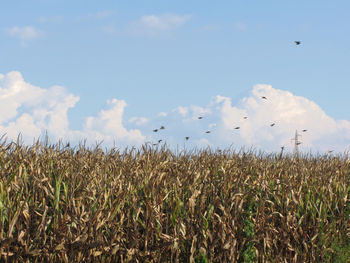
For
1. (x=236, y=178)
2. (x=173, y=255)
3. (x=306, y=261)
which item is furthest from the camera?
(x=236, y=178)

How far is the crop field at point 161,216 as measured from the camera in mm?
5207

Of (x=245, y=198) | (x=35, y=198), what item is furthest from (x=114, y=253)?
(x=245, y=198)

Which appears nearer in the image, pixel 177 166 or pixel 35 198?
pixel 35 198

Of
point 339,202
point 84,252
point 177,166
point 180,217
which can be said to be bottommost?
point 84,252

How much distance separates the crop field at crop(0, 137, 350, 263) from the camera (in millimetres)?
5207

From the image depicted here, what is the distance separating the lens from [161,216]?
554cm

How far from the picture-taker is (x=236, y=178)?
23.1 ft

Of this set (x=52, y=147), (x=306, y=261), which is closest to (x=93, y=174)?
(x=52, y=147)

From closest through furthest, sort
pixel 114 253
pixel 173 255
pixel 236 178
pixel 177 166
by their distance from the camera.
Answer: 1. pixel 114 253
2. pixel 173 255
3. pixel 236 178
4. pixel 177 166

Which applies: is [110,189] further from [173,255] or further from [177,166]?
[177,166]

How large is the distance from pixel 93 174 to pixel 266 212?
271 cm

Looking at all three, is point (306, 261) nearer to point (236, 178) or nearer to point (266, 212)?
point (266, 212)

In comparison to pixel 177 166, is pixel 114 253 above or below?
below

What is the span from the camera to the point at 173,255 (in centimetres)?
557
